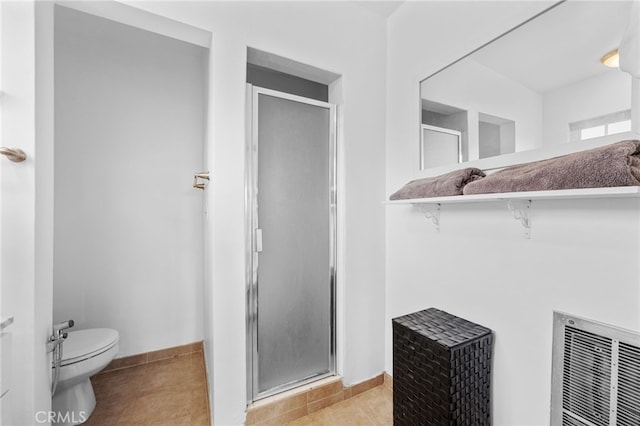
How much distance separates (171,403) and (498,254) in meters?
2.11

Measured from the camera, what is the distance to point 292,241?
66.4 inches

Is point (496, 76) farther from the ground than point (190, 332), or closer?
farther from the ground

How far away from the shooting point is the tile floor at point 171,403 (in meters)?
1.60

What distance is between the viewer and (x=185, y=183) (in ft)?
7.68

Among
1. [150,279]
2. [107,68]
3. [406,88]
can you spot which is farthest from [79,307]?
[406,88]

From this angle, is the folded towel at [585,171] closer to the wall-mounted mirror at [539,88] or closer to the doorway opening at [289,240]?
the wall-mounted mirror at [539,88]

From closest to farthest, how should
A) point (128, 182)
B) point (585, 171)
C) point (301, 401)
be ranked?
point (585, 171)
point (301, 401)
point (128, 182)

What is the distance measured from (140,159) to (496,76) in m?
2.46

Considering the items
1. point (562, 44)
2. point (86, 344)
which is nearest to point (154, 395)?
point (86, 344)

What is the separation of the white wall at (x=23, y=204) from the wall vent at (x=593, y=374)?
2.10 meters

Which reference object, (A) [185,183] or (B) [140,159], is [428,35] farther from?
(B) [140,159]

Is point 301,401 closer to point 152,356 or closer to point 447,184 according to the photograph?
point 152,356
